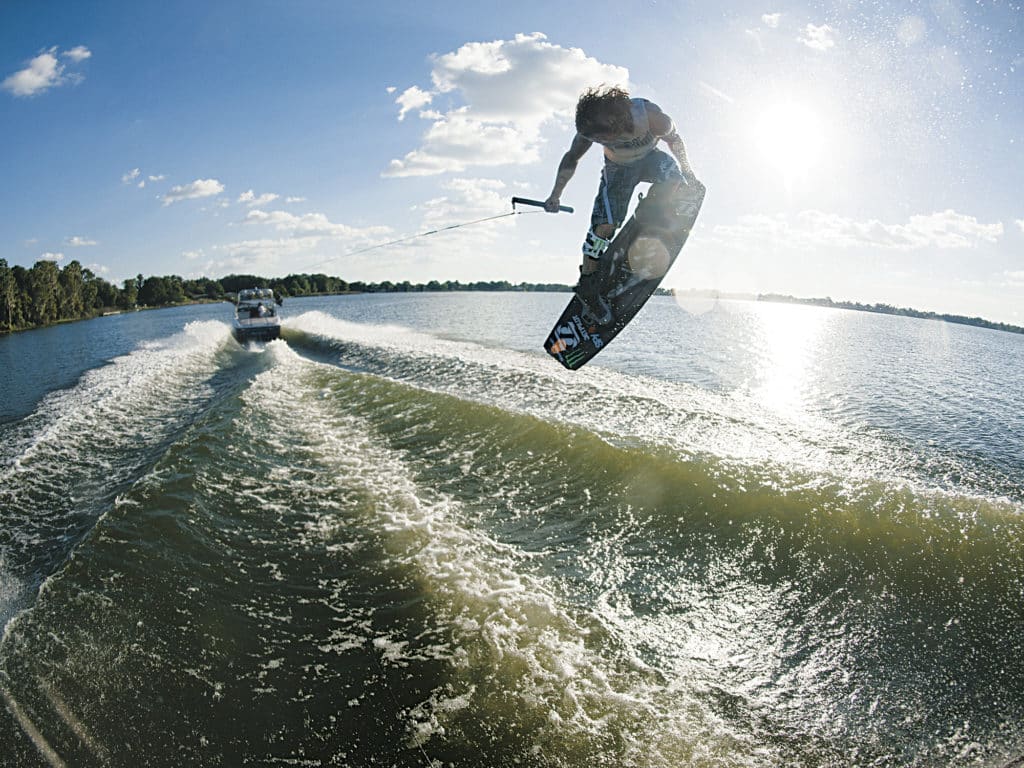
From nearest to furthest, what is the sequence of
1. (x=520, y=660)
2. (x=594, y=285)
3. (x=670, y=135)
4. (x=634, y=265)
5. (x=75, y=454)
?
(x=520, y=660), (x=670, y=135), (x=634, y=265), (x=594, y=285), (x=75, y=454)

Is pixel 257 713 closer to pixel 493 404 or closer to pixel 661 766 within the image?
pixel 661 766

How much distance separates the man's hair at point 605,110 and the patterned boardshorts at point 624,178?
2.41 feet

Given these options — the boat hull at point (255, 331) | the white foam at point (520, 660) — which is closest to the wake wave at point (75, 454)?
the white foam at point (520, 660)

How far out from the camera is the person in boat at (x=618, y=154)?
19.7 feet

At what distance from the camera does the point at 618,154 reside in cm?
659

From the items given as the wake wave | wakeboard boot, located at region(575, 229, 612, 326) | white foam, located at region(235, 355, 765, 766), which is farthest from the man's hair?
the wake wave

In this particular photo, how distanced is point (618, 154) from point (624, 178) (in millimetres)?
347

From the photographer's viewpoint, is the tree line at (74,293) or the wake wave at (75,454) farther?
the tree line at (74,293)

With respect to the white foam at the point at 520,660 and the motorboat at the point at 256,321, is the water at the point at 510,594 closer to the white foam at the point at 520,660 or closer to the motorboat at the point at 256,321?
the white foam at the point at 520,660

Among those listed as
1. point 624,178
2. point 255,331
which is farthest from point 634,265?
point 255,331

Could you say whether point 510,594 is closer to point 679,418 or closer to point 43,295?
point 679,418

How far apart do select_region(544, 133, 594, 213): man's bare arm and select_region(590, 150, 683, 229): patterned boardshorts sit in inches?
17.7

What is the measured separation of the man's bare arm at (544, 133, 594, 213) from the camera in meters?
6.52

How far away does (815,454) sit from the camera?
10922 millimetres
